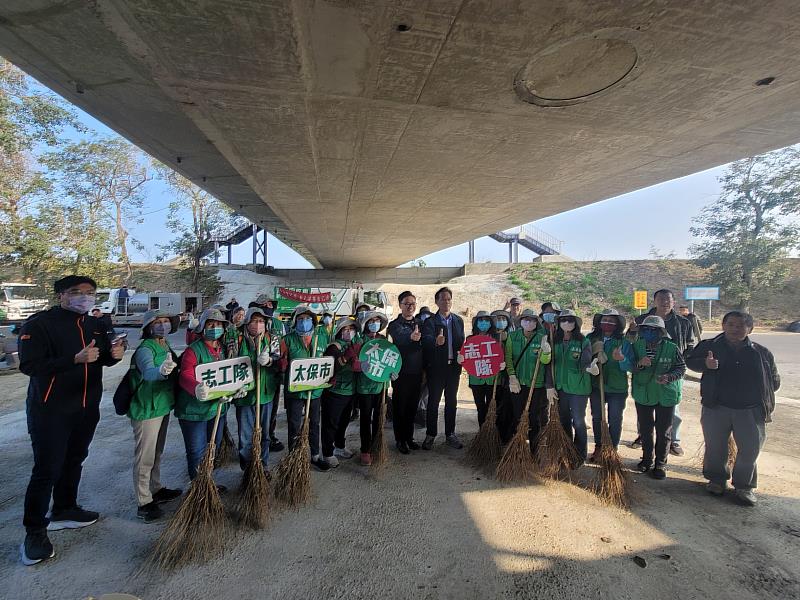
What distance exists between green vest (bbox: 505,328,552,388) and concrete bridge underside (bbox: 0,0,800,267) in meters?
2.69

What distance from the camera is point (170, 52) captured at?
3.19 metres

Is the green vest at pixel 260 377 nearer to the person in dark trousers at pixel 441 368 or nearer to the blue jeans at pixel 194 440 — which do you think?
the blue jeans at pixel 194 440

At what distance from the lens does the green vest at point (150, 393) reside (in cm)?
303

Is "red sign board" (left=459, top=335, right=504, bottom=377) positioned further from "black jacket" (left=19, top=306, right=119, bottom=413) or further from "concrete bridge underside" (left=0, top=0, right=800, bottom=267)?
"black jacket" (left=19, top=306, right=119, bottom=413)

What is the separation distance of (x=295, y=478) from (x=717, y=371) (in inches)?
170

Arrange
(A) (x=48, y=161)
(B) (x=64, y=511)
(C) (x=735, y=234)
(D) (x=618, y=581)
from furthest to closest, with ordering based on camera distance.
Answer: (C) (x=735, y=234) < (A) (x=48, y=161) < (B) (x=64, y=511) < (D) (x=618, y=581)

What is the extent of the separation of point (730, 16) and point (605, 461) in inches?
151

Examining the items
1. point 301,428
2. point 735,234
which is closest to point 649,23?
point 301,428

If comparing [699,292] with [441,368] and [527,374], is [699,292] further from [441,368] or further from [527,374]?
[441,368]

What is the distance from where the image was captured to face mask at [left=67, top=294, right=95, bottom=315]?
9.64 ft

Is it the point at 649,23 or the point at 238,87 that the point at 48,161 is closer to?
the point at 238,87

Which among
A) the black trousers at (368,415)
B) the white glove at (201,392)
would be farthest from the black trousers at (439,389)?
the white glove at (201,392)

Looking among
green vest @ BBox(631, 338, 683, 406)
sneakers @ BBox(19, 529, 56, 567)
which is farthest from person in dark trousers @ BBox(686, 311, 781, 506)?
sneakers @ BBox(19, 529, 56, 567)

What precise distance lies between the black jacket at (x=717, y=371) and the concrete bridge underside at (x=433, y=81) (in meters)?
2.62
